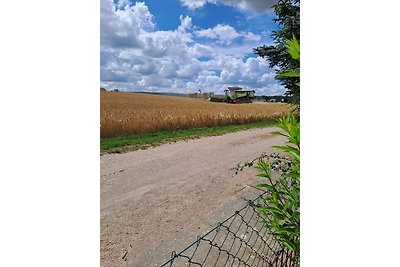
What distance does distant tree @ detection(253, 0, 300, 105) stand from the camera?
1041 mm

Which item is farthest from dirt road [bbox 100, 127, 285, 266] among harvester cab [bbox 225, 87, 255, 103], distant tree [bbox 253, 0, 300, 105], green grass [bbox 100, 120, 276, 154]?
distant tree [bbox 253, 0, 300, 105]

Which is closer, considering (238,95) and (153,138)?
(238,95)

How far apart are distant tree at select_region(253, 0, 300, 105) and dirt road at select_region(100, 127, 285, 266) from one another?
0.31 meters

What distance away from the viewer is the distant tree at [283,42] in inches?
41.0

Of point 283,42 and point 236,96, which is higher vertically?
point 283,42

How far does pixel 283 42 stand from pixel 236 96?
12.8 inches

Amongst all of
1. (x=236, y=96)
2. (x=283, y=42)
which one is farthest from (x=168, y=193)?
(x=283, y=42)

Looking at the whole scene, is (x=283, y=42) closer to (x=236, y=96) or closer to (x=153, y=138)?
(x=236, y=96)

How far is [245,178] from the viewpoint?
1601 millimetres

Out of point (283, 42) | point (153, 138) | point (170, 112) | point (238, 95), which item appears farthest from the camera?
point (153, 138)

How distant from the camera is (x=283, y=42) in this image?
1072 mm
